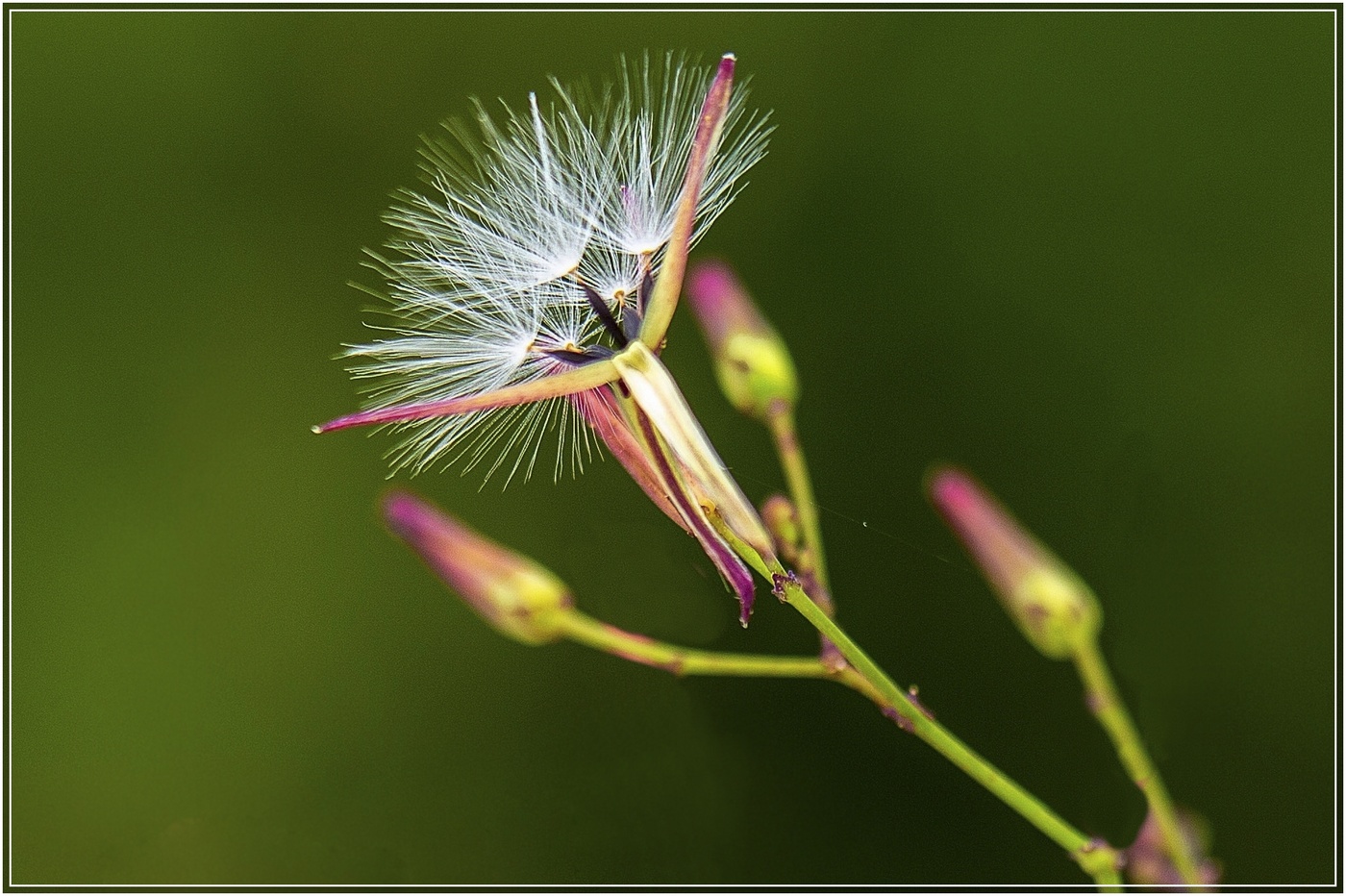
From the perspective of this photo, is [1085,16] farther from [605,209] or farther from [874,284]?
[605,209]

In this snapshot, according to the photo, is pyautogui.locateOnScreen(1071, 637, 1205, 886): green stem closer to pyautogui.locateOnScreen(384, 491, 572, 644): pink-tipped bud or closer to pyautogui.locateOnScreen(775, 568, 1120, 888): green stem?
pyautogui.locateOnScreen(775, 568, 1120, 888): green stem

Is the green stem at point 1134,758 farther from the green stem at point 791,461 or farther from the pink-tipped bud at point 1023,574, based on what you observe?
the green stem at point 791,461

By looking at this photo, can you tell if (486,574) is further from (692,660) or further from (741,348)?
(741,348)

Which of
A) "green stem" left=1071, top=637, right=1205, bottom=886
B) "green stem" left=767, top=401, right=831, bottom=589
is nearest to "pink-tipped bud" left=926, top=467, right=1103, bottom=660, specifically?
"green stem" left=1071, top=637, right=1205, bottom=886

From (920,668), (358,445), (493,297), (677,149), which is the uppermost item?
(677,149)

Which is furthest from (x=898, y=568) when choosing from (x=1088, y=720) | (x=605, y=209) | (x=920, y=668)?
(x=605, y=209)

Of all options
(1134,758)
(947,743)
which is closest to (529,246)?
(947,743)
